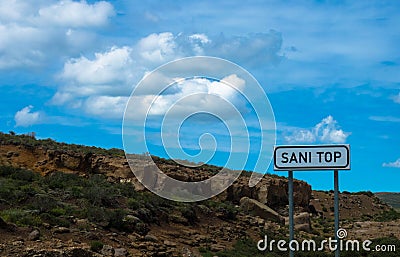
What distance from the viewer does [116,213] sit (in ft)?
70.2

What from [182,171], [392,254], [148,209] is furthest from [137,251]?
[182,171]

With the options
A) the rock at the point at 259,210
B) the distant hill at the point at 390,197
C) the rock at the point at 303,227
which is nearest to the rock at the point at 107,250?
the rock at the point at 303,227

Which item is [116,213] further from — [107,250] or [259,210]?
[259,210]

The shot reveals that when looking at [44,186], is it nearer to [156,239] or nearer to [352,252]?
[156,239]

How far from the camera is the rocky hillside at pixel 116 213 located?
17.7 meters

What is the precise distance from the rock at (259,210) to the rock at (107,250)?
1967cm

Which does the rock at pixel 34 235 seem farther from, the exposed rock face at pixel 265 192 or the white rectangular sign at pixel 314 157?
the exposed rock face at pixel 265 192

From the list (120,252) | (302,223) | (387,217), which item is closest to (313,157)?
(120,252)

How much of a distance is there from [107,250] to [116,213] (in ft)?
13.8

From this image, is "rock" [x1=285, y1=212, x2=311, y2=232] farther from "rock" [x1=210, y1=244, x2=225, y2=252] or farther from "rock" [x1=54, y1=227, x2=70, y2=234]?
"rock" [x1=54, y1=227, x2=70, y2=234]

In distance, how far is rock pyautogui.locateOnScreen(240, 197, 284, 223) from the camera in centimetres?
3594

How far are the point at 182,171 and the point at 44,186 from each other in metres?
13.7

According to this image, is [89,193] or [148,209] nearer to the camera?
[89,193]

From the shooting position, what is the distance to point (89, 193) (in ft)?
77.0
